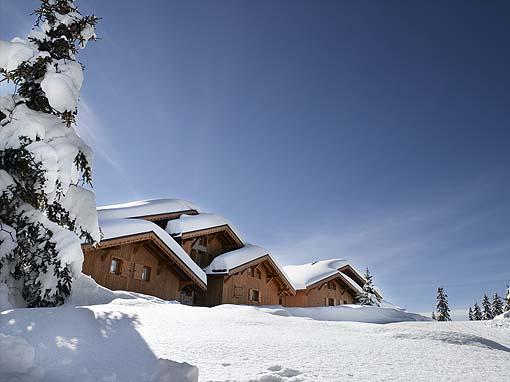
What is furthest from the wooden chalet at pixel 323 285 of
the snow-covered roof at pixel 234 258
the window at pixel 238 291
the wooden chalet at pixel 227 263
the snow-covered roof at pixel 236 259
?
the window at pixel 238 291

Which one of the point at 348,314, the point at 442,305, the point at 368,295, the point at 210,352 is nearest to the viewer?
the point at 210,352

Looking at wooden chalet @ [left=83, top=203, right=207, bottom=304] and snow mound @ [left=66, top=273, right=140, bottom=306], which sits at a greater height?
wooden chalet @ [left=83, top=203, right=207, bottom=304]

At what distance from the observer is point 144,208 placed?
20906 mm

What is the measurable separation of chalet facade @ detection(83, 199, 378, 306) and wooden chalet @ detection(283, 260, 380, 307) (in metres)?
0.09

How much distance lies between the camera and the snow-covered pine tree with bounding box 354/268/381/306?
37.9 metres

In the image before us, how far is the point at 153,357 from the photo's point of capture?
411 centimetres

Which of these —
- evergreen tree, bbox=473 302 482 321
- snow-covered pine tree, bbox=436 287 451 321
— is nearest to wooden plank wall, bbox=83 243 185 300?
snow-covered pine tree, bbox=436 287 451 321

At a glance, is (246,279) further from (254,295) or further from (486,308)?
(486,308)

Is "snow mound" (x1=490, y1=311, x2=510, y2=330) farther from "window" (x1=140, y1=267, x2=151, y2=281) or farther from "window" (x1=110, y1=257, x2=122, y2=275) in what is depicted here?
"window" (x1=110, y1=257, x2=122, y2=275)

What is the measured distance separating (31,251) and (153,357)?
226 inches

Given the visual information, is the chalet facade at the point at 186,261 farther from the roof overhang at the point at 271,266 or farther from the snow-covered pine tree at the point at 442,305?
the snow-covered pine tree at the point at 442,305

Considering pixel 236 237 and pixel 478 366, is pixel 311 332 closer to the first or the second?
pixel 478 366

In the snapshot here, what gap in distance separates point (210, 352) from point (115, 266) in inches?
585

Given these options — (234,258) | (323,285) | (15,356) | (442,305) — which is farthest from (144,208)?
(442,305)
